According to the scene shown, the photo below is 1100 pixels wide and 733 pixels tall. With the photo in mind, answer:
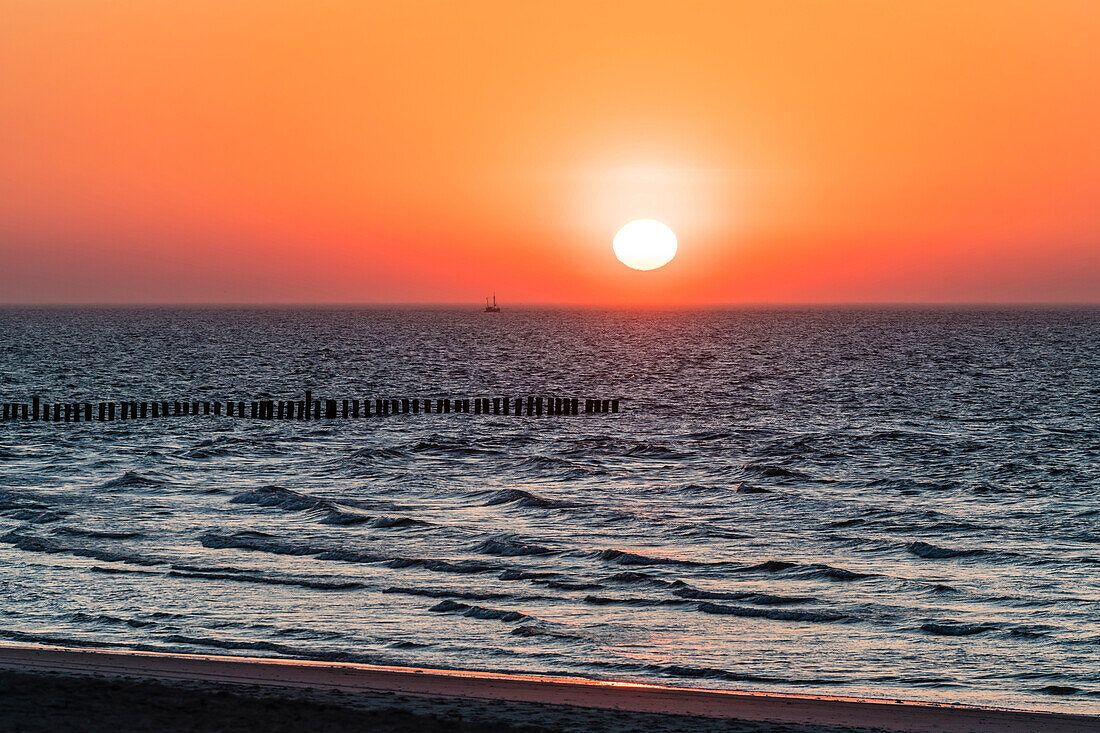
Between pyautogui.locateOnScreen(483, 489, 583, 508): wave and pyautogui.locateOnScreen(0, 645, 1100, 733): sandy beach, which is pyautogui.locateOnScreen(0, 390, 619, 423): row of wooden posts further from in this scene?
pyautogui.locateOnScreen(0, 645, 1100, 733): sandy beach

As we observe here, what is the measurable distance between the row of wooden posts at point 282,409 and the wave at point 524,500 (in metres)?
24.7

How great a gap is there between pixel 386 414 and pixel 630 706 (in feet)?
158

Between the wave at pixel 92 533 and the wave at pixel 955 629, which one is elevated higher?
the wave at pixel 955 629

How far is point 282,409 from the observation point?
5591 centimetres

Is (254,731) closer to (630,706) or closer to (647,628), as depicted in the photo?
(630,706)

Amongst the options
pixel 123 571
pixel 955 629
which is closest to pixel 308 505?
pixel 123 571

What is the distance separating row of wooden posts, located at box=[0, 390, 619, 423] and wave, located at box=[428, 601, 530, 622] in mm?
36746

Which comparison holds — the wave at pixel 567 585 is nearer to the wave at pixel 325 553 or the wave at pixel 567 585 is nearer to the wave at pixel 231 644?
the wave at pixel 325 553

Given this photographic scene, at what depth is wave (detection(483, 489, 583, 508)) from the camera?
2912cm

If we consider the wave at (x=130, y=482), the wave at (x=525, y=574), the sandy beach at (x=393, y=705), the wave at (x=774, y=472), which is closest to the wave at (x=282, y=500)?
the wave at (x=130, y=482)

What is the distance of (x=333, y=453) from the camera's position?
139ft

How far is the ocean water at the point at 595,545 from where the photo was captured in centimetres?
1510

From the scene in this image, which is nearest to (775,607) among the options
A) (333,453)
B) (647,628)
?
(647,628)

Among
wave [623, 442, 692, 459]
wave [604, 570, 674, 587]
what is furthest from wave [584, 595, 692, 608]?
wave [623, 442, 692, 459]
